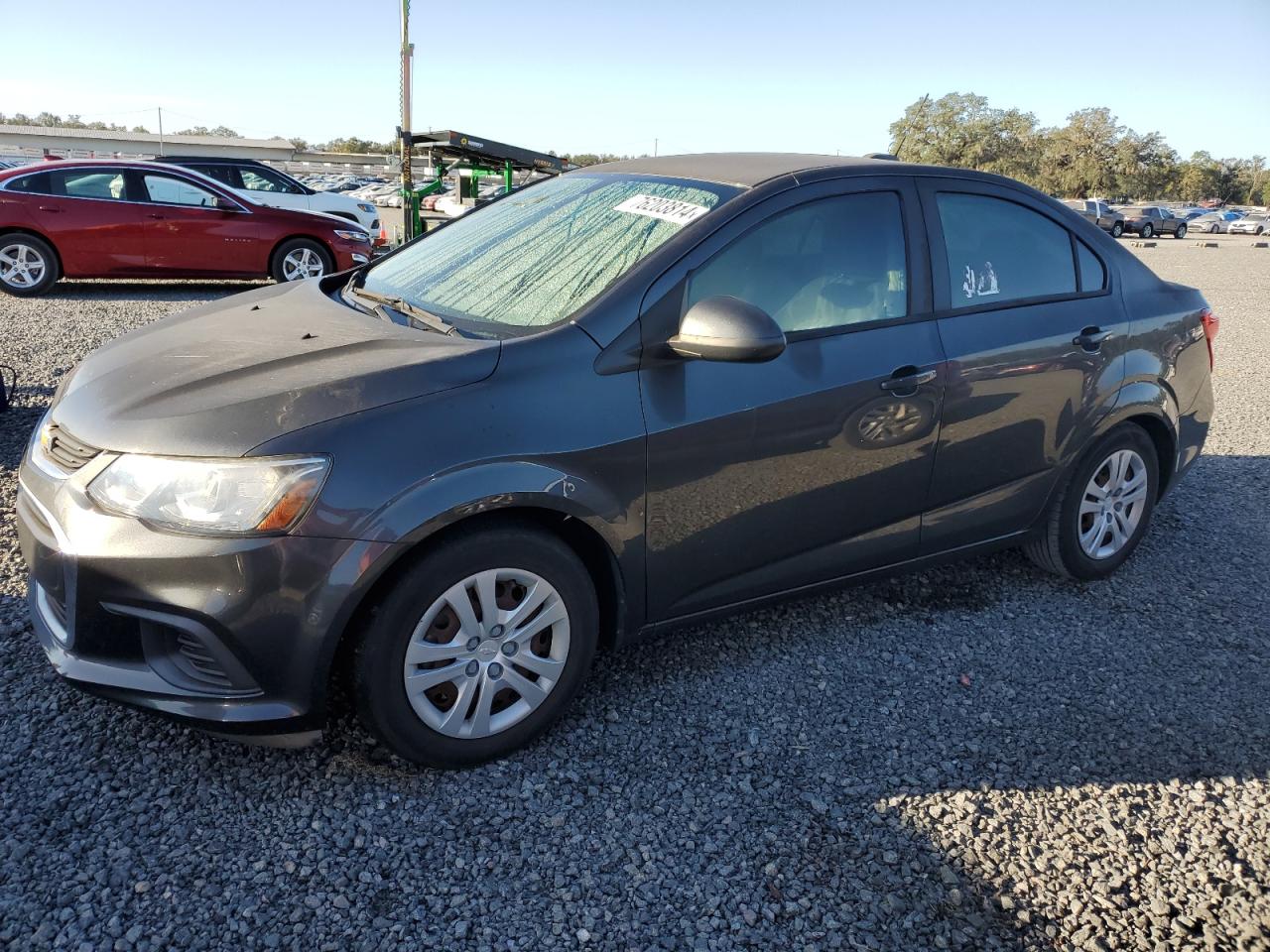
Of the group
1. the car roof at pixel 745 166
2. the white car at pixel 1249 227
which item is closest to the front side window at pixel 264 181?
the car roof at pixel 745 166

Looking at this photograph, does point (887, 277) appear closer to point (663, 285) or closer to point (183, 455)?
point (663, 285)

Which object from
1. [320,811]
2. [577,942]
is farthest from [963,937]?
[320,811]

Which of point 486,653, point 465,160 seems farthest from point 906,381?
point 465,160

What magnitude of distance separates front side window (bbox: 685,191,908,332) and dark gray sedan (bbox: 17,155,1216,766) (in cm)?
1

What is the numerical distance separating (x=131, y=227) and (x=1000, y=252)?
990 cm

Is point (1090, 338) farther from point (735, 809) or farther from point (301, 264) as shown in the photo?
point (301, 264)

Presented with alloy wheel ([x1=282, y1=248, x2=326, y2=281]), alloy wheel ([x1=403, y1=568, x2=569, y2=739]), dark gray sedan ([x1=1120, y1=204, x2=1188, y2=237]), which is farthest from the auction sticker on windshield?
dark gray sedan ([x1=1120, y1=204, x2=1188, y2=237])

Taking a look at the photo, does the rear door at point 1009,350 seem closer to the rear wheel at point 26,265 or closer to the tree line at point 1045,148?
the rear wheel at point 26,265

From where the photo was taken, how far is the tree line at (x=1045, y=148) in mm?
80125

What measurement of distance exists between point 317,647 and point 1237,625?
3573 millimetres

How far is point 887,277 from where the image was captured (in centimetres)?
330

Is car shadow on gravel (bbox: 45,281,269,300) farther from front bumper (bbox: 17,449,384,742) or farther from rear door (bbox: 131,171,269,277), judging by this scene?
front bumper (bbox: 17,449,384,742)

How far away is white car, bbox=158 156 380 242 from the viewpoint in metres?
13.2

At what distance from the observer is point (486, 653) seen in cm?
265
